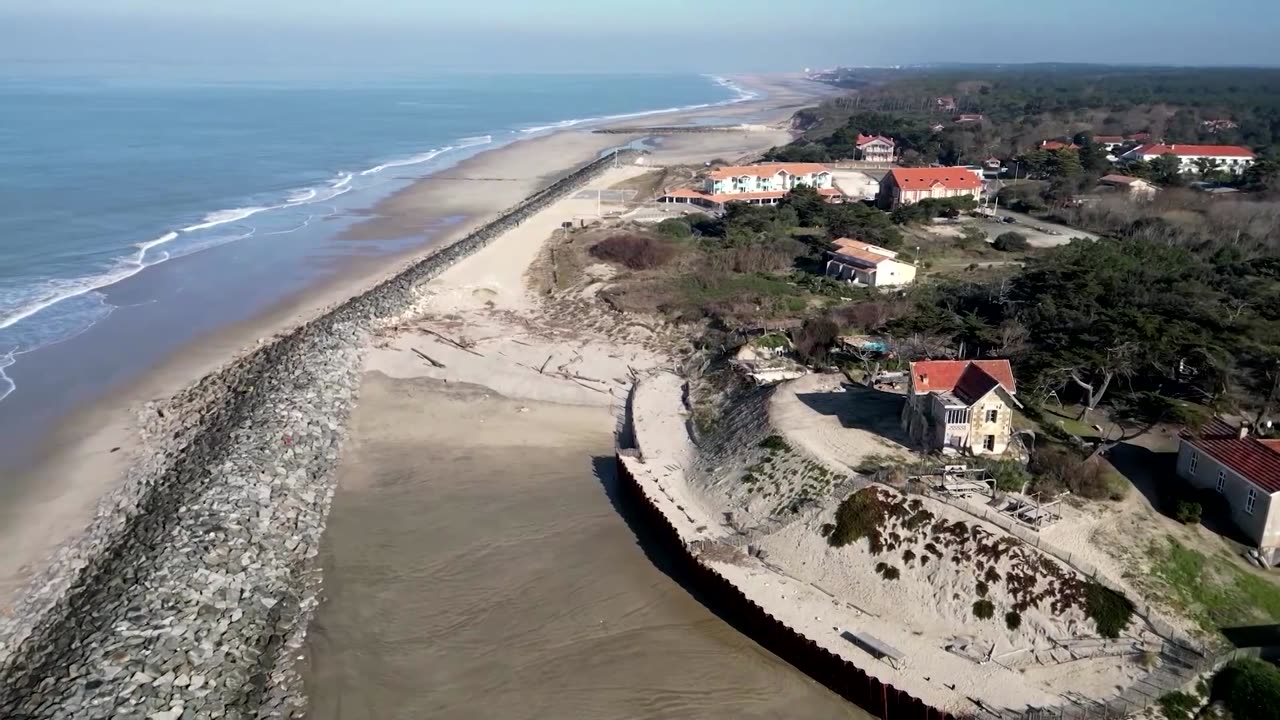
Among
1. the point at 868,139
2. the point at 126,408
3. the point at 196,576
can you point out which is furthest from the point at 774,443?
the point at 868,139

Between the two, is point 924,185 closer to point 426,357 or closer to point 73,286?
point 426,357

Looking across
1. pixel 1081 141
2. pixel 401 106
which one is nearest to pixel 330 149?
pixel 401 106

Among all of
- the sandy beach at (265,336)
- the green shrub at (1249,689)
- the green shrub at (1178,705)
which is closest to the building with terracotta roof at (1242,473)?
the green shrub at (1249,689)

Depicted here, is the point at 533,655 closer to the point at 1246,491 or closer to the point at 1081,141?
the point at 1246,491

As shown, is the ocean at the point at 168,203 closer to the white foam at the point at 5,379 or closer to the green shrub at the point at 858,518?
the white foam at the point at 5,379

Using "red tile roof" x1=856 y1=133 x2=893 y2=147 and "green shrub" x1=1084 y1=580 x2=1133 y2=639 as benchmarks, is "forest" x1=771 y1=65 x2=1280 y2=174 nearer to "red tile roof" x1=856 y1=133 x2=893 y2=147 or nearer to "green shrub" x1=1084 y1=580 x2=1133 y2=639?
"red tile roof" x1=856 y1=133 x2=893 y2=147

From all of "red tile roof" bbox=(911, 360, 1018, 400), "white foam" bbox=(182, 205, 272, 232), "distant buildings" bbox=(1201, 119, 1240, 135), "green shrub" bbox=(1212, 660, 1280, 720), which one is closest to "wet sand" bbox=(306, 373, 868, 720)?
"green shrub" bbox=(1212, 660, 1280, 720)

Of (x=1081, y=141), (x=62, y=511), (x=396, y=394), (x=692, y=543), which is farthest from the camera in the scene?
(x=1081, y=141)
